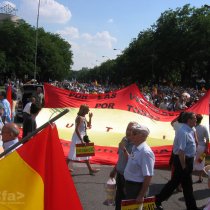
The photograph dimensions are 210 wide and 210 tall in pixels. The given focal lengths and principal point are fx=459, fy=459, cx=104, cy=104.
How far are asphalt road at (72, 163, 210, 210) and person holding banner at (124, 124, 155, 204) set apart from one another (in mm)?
1969

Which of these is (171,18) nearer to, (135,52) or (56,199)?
(135,52)

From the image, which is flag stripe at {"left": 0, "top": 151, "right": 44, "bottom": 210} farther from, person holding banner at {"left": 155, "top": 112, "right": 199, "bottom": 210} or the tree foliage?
the tree foliage

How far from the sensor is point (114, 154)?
11391 millimetres

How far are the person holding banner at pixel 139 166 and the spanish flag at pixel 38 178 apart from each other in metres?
1.72

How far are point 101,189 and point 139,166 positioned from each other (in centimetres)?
358

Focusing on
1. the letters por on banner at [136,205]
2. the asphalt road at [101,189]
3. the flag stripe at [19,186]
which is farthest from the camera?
the asphalt road at [101,189]

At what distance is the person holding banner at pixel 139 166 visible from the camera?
5133mm

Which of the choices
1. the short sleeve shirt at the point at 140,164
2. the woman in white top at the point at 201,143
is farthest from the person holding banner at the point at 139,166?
the woman in white top at the point at 201,143

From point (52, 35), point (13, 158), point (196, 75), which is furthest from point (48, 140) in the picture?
point (52, 35)

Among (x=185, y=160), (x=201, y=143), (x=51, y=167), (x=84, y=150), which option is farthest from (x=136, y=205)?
(x=84, y=150)

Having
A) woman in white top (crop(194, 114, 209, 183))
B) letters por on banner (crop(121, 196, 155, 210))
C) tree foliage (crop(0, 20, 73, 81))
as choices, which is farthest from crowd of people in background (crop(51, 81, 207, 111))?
tree foliage (crop(0, 20, 73, 81))

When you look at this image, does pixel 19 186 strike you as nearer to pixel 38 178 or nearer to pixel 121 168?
pixel 38 178

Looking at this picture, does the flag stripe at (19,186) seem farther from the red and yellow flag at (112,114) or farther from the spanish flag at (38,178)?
the red and yellow flag at (112,114)

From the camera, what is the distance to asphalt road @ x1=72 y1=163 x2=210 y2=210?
756cm
